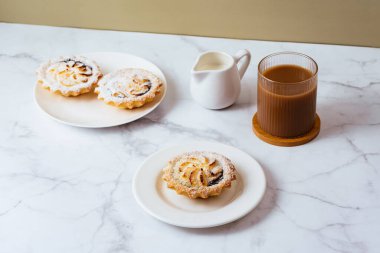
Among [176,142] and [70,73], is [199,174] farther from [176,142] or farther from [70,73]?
[70,73]

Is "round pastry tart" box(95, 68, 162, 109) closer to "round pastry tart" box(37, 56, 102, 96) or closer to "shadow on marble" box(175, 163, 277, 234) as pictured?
"round pastry tart" box(37, 56, 102, 96)

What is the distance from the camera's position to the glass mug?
135cm

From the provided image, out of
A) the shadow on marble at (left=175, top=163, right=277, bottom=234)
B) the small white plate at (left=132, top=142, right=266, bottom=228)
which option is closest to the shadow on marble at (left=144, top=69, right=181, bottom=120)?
the small white plate at (left=132, top=142, right=266, bottom=228)

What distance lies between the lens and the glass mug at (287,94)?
1.35m

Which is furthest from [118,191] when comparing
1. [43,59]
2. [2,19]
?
[2,19]

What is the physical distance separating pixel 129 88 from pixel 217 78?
242 millimetres

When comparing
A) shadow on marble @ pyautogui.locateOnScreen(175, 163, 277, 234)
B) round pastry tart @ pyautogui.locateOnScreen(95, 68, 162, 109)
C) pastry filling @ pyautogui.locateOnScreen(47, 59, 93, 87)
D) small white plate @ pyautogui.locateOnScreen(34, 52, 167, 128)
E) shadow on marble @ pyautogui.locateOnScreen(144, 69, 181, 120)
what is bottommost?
shadow on marble @ pyautogui.locateOnScreen(175, 163, 277, 234)

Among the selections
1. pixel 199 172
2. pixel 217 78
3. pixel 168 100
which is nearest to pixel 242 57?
pixel 217 78

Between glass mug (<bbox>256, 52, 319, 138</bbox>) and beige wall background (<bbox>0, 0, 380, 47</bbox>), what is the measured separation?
0.98 feet

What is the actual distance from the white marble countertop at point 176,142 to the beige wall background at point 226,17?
0.12ft

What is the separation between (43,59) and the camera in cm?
180

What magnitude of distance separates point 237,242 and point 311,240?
0.48 feet

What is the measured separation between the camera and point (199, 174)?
49.2 inches

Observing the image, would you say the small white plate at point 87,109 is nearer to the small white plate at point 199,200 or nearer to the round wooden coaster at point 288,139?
the small white plate at point 199,200
